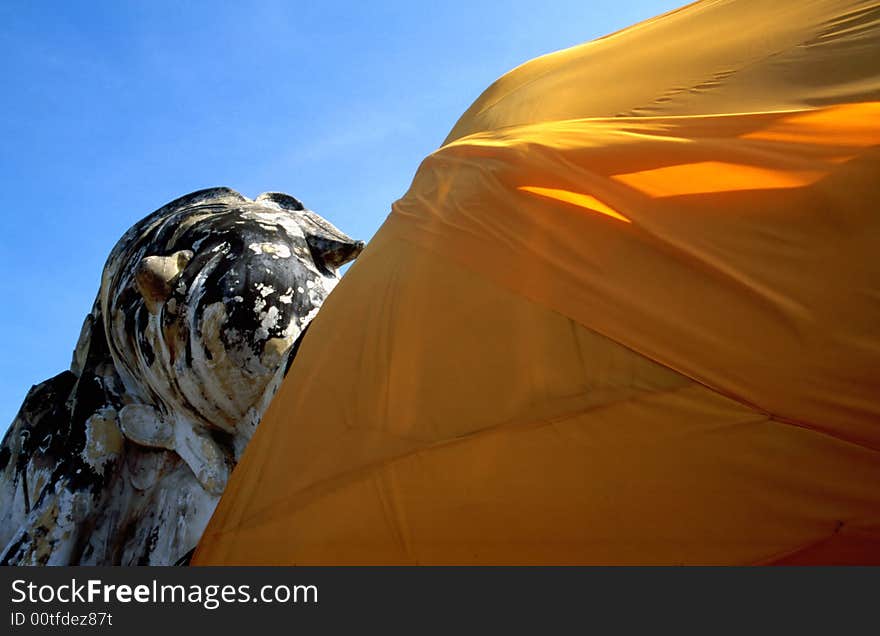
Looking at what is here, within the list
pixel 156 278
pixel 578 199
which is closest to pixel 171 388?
pixel 156 278

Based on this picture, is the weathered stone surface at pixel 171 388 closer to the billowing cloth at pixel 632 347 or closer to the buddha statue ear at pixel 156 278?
the buddha statue ear at pixel 156 278

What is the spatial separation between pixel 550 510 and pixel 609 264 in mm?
496

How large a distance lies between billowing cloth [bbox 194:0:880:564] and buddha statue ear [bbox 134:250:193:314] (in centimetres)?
101

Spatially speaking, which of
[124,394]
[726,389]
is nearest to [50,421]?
[124,394]

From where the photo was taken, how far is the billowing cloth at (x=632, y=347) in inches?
67.4

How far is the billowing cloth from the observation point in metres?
1.71

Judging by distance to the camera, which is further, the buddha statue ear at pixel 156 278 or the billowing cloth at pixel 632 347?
the buddha statue ear at pixel 156 278

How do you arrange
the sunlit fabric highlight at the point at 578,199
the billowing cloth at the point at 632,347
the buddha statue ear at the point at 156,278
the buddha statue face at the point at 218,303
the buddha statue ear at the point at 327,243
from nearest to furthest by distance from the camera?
the billowing cloth at the point at 632,347 → the sunlit fabric highlight at the point at 578,199 → the buddha statue face at the point at 218,303 → the buddha statue ear at the point at 156,278 → the buddha statue ear at the point at 327,243

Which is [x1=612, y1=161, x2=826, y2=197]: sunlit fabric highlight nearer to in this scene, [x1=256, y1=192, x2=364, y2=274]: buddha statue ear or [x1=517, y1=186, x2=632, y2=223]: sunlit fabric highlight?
[x1=517, y1=186, x2=632, y2=223]: sunlit fabric highlight

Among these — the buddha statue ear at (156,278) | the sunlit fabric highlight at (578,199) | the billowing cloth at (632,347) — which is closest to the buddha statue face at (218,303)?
the buddha statue ear at (156,278)

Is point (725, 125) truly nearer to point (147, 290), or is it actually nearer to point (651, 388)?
point (651, 388)

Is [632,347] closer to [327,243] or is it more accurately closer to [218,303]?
[218,303]

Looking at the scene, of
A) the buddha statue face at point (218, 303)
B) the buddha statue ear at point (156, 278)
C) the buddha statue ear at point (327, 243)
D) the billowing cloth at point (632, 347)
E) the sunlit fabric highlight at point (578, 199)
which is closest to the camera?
the billowing cloth at point (632, 347)

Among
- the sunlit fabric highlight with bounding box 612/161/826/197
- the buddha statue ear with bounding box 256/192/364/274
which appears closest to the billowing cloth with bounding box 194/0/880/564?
the sunlit fabric highlight with bounding box 612/161/826/197
